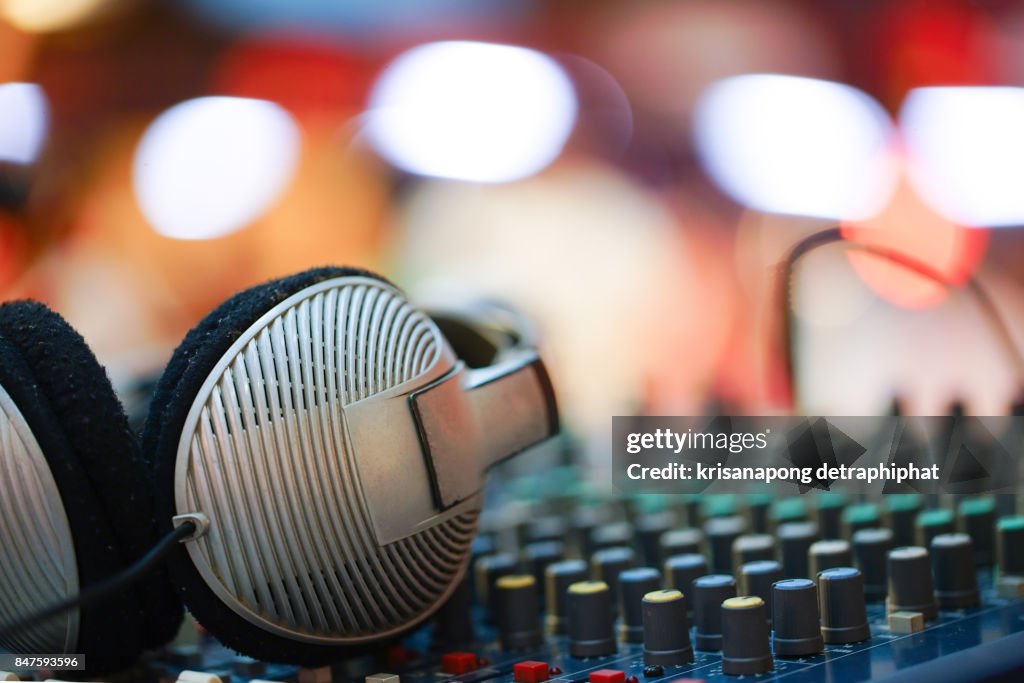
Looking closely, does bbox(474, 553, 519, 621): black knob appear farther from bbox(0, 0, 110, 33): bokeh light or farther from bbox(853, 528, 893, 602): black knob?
bbox(0, 0, 110, 33): bokeh light

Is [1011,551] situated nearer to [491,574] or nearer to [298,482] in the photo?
[491,574]

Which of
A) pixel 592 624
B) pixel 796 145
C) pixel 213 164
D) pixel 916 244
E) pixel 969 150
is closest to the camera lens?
pixel 592 624

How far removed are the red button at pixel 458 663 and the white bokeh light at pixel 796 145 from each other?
139cm

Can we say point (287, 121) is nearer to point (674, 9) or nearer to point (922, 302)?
point (674, 9)

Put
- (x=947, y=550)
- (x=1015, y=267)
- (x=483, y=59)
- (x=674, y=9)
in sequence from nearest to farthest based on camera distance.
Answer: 1. (x=947, y=550)
2. (x=1015, y=267)
3. (x=674, y=9)
4. (x=483, y=59)

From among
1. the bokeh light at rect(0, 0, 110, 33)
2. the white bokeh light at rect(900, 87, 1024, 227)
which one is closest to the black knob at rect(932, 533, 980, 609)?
the white bokeh light at rect(900, 87, 1024, 227)

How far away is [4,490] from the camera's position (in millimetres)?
546

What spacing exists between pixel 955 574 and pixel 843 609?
0.12m

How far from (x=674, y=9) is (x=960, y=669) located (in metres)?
2.03

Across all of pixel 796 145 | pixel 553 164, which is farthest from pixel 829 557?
pixel 553 164

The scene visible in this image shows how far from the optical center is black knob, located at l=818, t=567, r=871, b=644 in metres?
0.58

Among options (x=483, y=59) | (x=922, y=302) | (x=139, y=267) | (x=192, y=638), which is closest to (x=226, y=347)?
(x=192, y=638)

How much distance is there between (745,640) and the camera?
21.4 inches

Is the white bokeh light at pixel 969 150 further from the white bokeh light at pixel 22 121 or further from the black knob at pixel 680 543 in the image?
the white bokeh light at pixel 22 121
